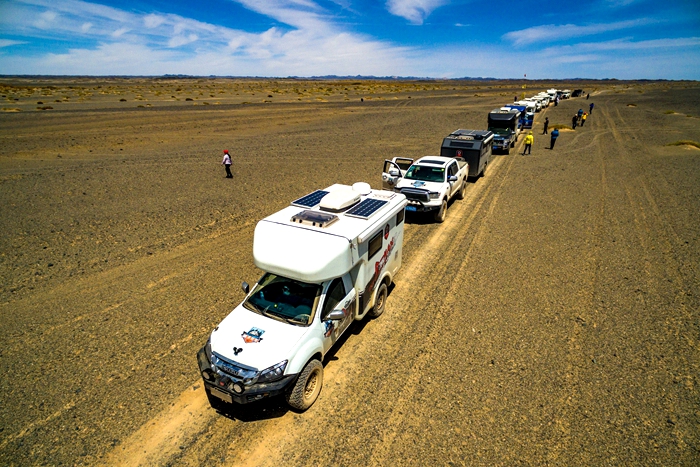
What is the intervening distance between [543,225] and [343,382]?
10759 millimetres

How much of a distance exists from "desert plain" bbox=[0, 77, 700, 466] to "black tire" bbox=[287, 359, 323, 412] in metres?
0.25

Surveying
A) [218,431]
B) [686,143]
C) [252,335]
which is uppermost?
[686,143]

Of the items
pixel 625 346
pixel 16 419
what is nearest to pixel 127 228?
pixel 16 419

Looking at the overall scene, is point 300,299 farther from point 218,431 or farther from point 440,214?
point 440,214

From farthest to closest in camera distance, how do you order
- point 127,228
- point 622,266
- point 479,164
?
point 479,164 → point 127,228 → point 622,266

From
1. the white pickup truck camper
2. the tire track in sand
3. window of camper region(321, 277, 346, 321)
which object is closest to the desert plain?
the tire track in sand

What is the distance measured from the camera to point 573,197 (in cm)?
1591

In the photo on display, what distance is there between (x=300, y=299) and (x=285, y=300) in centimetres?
30

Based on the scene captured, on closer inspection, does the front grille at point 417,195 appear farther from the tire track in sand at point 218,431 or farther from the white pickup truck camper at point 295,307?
the tire track in sand at point 218,431

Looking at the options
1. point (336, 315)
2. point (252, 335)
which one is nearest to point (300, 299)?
point (336, 315)

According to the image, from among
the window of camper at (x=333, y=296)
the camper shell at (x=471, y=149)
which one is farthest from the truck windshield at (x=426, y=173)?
the window of camper at (x=333, y=296)

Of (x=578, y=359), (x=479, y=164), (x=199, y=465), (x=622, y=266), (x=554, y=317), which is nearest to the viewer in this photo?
(x=199, y=465)

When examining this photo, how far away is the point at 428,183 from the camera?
13844mm

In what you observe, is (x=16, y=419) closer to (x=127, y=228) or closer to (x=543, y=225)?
(x=127, y=228)
